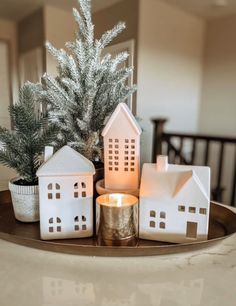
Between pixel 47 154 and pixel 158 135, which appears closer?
pixel 47 154

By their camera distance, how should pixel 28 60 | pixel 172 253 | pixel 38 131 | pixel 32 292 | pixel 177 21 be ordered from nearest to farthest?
pixel 32 292 < pixel 172 253 < pixel 38 131 < pixel 28 60 < pixel 177 21

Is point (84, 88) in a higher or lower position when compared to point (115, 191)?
higher

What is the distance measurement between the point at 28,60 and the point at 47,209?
684 mm

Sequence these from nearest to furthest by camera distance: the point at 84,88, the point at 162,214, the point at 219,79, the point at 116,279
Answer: the point at 116,279 → the point at 162,214 → the point at 84,88 → the point at 219,79

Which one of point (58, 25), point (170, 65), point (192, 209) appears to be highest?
point (170, 65)

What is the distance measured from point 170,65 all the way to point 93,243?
222cm

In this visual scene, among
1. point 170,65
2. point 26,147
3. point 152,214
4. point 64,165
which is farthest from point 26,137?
point 170,65

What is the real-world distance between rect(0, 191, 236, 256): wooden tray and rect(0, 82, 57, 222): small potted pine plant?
0.14 feet

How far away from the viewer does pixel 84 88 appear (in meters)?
0.71

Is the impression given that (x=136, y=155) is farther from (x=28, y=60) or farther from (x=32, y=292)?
(x=28, y=60)

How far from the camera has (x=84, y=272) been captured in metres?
0.52

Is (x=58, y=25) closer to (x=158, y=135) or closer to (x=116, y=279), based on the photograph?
(x=116, y=279)

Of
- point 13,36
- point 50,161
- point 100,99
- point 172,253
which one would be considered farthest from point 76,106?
point 13,36

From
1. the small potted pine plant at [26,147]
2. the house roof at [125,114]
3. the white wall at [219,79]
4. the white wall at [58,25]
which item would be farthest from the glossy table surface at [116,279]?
the white wall at [219,79]
